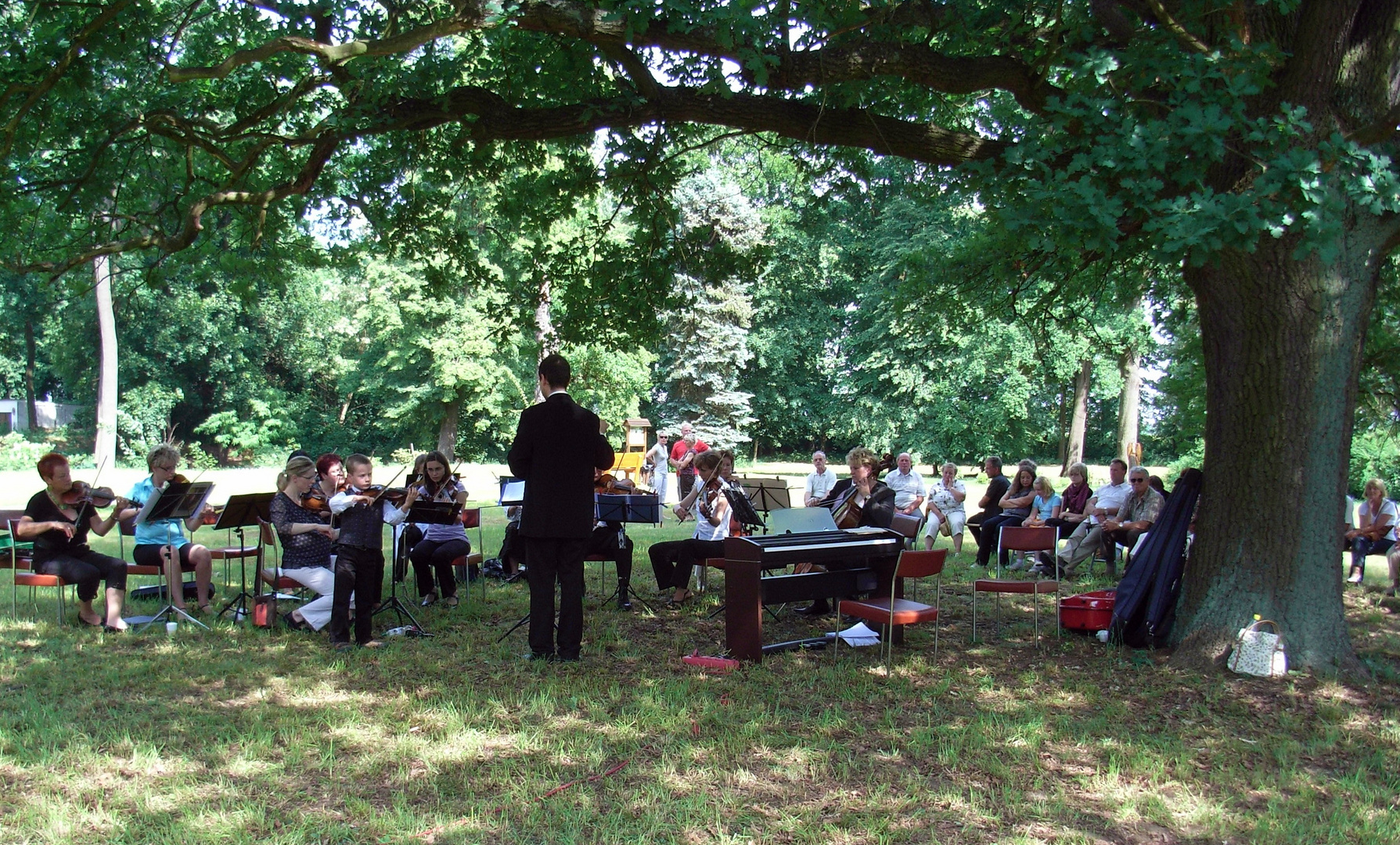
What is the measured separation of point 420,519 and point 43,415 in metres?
44.4

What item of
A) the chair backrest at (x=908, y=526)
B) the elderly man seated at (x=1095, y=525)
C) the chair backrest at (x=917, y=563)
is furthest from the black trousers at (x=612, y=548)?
the elderly man seated at (x=1095, y=525)

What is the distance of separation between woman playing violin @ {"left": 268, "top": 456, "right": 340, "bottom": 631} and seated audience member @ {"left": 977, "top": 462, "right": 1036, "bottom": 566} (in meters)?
7.60

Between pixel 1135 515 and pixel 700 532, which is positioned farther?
pixel 1135 515

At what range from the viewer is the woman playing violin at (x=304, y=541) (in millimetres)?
7648

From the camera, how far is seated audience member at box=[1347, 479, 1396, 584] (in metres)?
10.8

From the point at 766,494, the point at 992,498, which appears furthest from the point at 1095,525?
the point at 766,494

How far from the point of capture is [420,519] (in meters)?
8.47

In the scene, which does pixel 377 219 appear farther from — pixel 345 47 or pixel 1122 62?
pixel 1122 62

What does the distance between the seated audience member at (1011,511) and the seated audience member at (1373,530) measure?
342 cm

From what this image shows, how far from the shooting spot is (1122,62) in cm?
577

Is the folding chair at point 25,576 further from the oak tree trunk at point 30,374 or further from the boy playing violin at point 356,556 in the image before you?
the oak tree trunk at point 30,374

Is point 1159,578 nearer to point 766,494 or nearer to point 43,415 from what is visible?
point 766,494

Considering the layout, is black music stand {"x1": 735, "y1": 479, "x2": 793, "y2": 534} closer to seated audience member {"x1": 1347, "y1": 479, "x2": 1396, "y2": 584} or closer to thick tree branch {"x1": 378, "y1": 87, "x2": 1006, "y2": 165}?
thick tree branch {"x1": 378, "y1": 87, "x2": 1006, "y2": 165}

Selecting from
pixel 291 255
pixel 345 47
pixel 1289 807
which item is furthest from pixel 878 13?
pixel 291 255
